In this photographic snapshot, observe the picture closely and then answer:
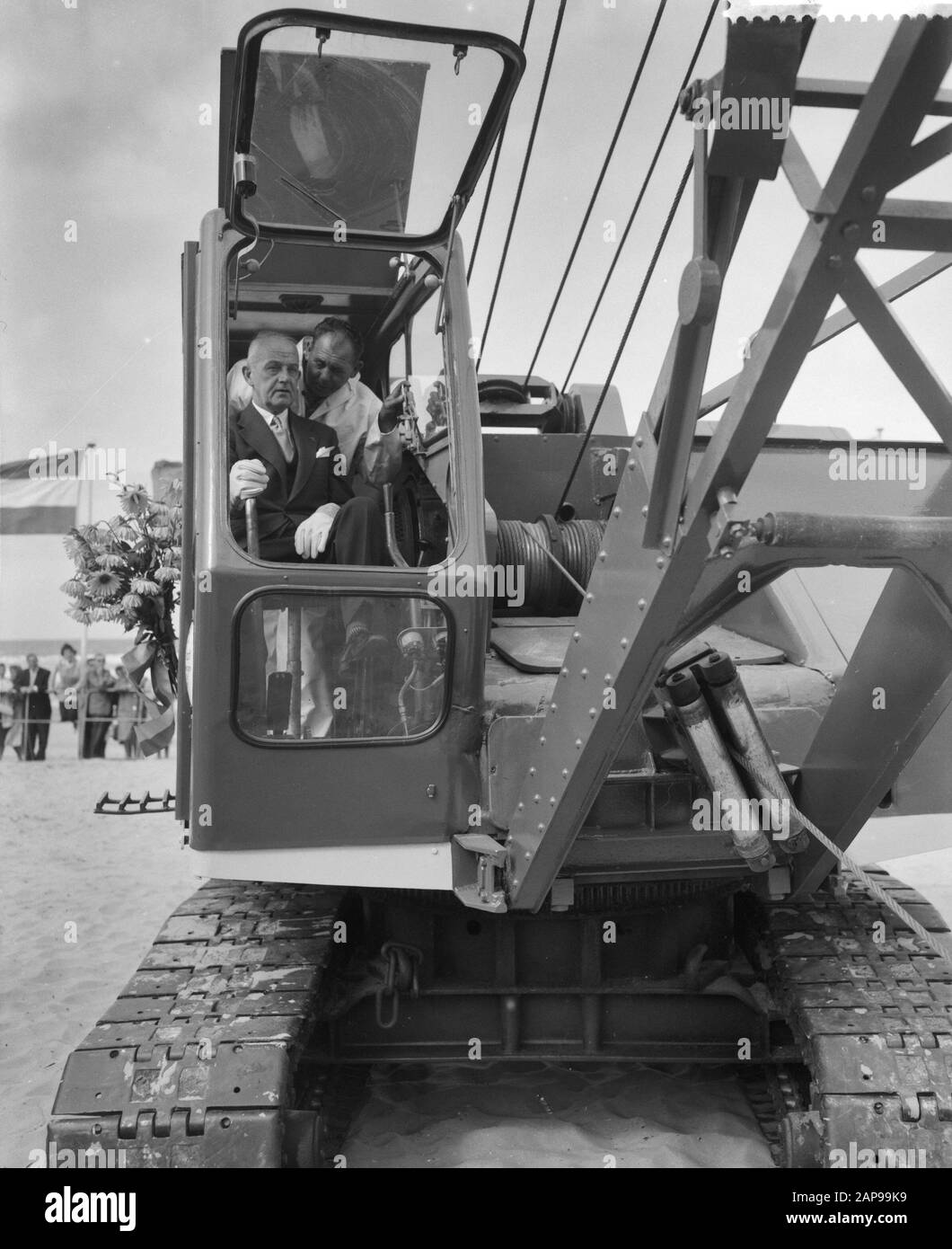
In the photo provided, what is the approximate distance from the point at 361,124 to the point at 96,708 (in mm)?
14192

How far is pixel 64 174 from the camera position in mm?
8633

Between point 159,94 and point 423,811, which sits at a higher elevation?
point 159,94

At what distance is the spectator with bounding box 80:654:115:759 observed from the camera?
15.9m

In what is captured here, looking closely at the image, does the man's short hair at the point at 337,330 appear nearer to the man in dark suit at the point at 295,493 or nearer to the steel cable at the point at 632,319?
the man in dark suit at the point at 295,493

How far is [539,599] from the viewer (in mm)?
4488

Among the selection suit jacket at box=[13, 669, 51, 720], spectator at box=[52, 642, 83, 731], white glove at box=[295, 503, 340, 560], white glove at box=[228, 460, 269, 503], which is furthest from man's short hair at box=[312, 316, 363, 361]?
spectator at box=[52, 642, 83, 731]

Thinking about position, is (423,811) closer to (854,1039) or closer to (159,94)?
(854,1039)

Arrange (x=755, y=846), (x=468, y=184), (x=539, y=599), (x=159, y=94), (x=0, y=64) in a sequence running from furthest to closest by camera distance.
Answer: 1. (x=159, y=94)
2. (x=0, y=64)
3. (x=539, y=599)
4. (x=468, y=184)
5. (x=755, y=846)

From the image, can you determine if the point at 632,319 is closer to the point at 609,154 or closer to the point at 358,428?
the point at 609,154

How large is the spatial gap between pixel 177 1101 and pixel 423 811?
1012 mm
